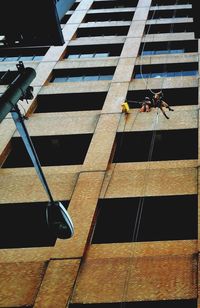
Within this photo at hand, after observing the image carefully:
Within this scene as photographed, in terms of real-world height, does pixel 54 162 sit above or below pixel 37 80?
below

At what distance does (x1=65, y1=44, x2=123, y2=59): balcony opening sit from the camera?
71.2 ft

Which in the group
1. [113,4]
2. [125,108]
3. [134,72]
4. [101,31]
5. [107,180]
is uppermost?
[113,4]

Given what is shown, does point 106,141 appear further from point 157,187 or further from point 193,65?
point 193,65

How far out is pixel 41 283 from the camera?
9.31 metres

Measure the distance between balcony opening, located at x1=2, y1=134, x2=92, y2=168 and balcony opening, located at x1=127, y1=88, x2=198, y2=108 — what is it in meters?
3.75

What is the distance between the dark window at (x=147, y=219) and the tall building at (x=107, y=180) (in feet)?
0.11

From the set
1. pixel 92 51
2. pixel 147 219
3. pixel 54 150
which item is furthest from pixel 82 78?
pixel 147 219

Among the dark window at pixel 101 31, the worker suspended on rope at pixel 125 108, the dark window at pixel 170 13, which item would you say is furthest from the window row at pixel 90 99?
the dark window at pixel 170 13

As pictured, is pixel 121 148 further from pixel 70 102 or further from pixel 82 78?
pixel 82 78

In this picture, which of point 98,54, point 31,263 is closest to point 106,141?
point 31,263

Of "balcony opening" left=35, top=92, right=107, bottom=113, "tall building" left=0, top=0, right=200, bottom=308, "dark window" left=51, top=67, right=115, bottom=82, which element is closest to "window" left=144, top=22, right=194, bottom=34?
"tall building" left=0, top=0, right=200, bottom=308

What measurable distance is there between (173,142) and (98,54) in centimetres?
948

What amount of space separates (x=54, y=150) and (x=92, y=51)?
933cm

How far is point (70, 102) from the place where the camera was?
18.0 m
